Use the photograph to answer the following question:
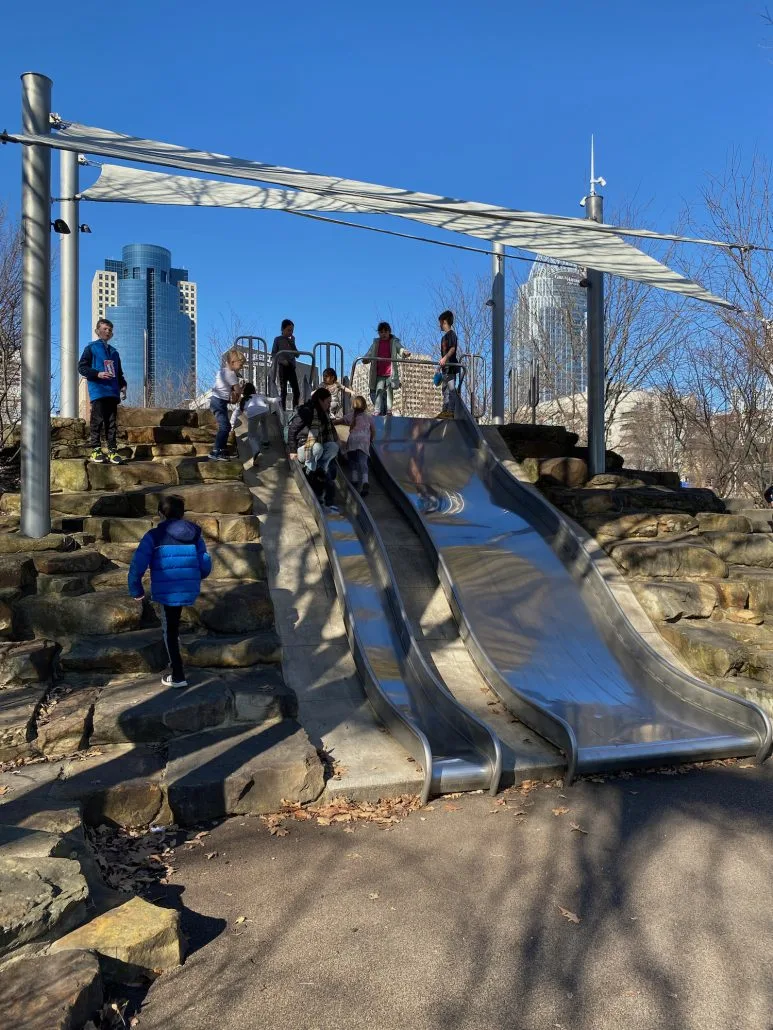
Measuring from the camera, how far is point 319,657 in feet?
25.9

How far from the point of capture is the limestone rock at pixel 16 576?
7.45 metres

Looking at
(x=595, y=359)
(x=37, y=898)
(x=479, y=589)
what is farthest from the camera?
(x=595, y=359)

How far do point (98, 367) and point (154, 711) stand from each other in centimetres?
558

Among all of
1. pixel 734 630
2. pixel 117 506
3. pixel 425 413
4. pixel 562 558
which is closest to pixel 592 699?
pixel 734 630

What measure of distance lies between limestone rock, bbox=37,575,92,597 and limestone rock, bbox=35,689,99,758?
5.07ft

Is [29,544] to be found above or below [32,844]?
above

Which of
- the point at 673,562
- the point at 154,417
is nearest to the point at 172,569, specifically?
the point at 673,562

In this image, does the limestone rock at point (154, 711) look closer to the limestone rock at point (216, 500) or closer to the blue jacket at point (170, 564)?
the blue jacket at point (170, 564)

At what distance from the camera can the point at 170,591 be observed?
21.6 ft

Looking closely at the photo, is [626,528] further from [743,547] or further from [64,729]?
[64,729]

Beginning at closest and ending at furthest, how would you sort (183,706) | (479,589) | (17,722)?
(17,722)
(183,706)
(479,589)

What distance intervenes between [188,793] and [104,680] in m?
1.83

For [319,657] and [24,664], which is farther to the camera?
[319,657]

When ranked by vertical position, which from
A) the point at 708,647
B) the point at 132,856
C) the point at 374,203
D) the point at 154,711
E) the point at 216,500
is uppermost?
the point at 374,203
